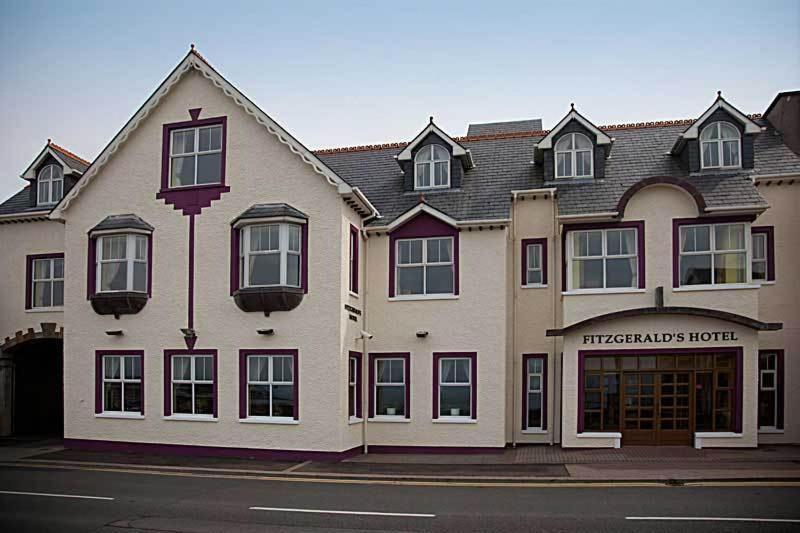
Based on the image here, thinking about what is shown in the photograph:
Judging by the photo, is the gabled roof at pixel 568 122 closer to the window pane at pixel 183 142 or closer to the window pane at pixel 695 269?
the window pane at pixel 695 269

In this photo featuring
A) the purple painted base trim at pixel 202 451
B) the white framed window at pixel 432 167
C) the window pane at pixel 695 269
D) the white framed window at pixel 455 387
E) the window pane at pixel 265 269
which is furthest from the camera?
the white framed window at pixel 432 167

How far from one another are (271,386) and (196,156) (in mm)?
6966

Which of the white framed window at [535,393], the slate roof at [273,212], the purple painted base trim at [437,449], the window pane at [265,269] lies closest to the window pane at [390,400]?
the purple painted base trim at [437,449]

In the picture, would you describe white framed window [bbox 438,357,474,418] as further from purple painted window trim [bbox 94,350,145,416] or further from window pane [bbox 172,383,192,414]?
purple painted window trim [bbox 94,350,145,416]

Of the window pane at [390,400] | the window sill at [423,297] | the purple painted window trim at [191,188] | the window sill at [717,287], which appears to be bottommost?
the window pane at [390,400]

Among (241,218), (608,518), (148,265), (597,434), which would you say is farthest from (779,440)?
(148,265)

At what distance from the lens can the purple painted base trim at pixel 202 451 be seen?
21391mm

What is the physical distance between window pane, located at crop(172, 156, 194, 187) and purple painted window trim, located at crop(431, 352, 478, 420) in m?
8.65

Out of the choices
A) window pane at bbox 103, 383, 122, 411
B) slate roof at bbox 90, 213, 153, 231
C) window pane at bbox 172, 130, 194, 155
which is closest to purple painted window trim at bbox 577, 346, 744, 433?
window pane at bbox 172, 130, 194, 155

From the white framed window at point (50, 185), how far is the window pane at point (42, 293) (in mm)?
2750

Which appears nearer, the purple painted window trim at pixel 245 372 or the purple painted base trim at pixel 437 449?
the purple painted window trim at pixel 245 372

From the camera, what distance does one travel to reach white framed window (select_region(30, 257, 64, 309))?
2720 cm

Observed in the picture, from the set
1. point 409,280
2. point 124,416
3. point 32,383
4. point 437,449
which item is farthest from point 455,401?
point 32,383

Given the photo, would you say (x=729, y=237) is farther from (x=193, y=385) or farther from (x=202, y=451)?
(x=202, y=451)
